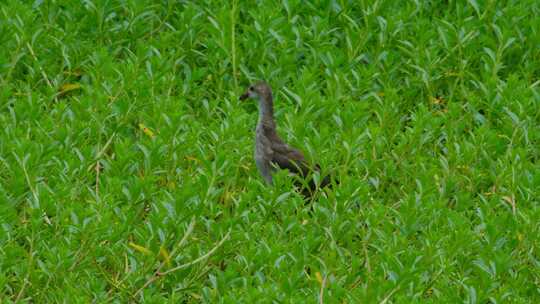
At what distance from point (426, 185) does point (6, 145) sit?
2913 mm

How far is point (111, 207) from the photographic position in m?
10.9

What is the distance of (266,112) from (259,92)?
0.73 ft

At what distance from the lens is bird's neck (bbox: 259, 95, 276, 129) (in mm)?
12758

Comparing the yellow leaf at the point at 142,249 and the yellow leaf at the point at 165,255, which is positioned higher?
the yellow leaf at the point at 142,249

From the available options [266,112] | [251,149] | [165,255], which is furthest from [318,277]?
[266,112]

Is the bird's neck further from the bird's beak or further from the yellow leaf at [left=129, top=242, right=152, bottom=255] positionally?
the yellow leaf at [left=129, top=242, right=152, bottom=255]

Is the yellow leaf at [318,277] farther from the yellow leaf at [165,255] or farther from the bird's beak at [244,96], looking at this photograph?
the bird's beak at [244,96]

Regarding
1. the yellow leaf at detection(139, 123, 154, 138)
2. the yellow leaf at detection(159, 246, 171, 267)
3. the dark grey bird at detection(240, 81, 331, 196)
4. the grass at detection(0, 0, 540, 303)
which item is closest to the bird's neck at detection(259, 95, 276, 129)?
the dark grey bird at detection(240, 81, 331, 196)

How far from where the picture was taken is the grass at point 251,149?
10.5 metres

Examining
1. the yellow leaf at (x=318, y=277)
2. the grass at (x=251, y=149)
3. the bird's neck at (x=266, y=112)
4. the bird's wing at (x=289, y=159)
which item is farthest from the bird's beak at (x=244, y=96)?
the yellow leaf at (x=318, y=277)

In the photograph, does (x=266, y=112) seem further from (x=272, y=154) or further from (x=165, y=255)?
(x=165, y=255)

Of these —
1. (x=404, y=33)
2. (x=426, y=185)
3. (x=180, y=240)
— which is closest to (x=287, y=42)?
(x=404, y=33)

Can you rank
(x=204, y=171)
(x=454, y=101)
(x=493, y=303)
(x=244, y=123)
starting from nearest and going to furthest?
(x=493, y=303)
(x=204, y=171)
(x=244, y=123)
(x=454, y=101)

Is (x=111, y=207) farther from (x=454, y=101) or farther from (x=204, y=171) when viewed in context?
(x=454, y=101)
